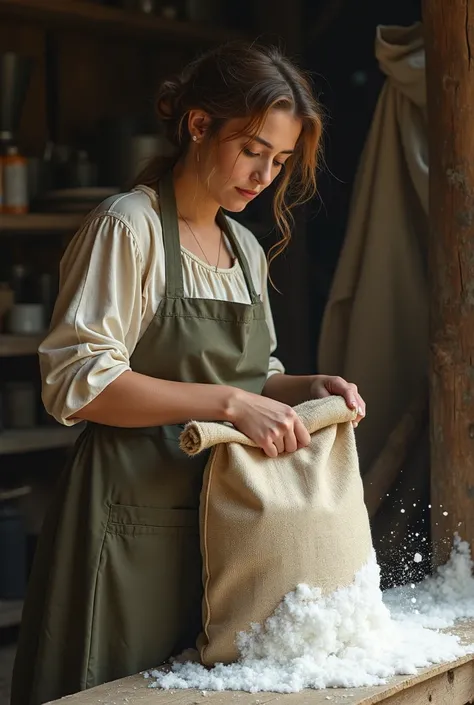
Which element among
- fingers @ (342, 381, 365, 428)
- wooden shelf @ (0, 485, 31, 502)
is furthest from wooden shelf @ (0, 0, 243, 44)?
fingers @ (342, 381, 365, 428)

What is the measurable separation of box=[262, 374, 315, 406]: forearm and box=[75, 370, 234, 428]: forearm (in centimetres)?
32

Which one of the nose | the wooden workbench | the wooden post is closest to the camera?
the wooden workbench

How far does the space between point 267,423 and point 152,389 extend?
0.20m

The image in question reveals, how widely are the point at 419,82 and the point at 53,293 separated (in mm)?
1479

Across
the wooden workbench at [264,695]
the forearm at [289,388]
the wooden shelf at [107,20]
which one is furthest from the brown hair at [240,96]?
the wooden shelf at [107,20]

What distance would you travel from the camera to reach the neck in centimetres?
196

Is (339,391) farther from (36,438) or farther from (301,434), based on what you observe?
(36,438)

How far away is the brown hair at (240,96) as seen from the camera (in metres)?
1.85

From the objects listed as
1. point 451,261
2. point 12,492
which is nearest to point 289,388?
point 451,261

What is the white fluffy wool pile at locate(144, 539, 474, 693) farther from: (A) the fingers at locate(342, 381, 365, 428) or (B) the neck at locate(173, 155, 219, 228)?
(B) the neck at locate(173, 155, 219, 228)

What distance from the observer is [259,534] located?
1745mm

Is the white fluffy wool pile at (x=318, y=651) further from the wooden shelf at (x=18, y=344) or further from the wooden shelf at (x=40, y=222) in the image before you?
the wooden shelf at (x=40, y=222)

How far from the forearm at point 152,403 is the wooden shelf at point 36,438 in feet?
5.72

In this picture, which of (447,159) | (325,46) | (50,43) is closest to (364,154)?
(447,159)
